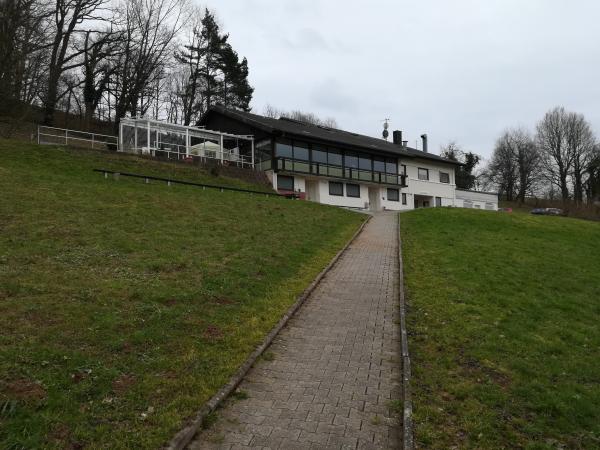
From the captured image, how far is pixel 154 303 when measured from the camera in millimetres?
7027

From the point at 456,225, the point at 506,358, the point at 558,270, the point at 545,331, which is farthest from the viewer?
the point at 456,225

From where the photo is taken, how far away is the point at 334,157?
115 feet

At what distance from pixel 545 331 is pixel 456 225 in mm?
14922

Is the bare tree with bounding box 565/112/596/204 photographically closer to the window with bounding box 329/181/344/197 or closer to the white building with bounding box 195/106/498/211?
the white building with bounding box 195/106/498/211

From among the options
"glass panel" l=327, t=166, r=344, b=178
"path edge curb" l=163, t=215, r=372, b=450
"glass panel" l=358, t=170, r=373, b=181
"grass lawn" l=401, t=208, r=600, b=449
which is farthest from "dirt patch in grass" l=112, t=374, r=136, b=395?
"glass panel" l=358, t=170, r=373, b=181

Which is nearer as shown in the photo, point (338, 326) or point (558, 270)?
point (338, 326)

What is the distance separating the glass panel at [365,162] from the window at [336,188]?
273 cm

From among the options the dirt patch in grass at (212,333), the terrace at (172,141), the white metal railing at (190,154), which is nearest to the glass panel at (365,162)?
the white metal railing at (190,154)

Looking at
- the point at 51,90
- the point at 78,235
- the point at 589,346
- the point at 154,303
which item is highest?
the point at 51,90

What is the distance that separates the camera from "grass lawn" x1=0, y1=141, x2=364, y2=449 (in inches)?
162

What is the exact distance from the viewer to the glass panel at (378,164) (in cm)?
3781

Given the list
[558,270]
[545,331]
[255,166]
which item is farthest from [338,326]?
[255,166]

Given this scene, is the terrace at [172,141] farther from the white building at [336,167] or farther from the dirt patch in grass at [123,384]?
the dirt patch in grass at [123,384]

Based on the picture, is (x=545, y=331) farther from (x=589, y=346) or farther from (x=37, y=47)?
(x=37, y=47)
